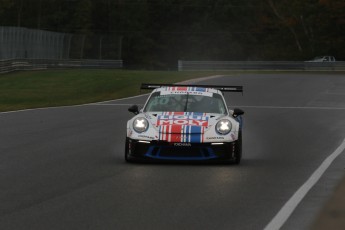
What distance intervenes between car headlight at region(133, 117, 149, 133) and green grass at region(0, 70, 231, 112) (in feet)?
56.7

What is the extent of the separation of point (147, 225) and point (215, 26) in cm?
10409

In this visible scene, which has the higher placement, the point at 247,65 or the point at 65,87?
the point at 247,65

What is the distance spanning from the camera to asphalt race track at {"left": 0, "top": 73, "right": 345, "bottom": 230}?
870cm

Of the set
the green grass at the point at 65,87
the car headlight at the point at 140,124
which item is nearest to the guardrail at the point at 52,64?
the green grass at the point at 65,87

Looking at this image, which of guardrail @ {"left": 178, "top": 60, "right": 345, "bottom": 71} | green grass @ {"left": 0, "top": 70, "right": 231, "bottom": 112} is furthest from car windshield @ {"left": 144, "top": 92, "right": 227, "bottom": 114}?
guardrail @ {"left": 178, "top": 60, "right": 345, "bottom": 71}

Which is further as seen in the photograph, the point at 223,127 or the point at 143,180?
the point at 223,127

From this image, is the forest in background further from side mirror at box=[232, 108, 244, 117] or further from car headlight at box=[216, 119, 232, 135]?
car headlight at box=[216, 119, 232, 135]

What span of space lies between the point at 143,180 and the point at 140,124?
2.21 meters

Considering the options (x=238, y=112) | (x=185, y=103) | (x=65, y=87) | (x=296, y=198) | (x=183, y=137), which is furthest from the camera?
(x=65, y=87)

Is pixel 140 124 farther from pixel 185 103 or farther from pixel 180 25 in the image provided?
pixel 180 25

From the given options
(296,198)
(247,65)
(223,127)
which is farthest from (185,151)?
(247,65)

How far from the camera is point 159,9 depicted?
119 meters

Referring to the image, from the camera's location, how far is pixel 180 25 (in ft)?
381

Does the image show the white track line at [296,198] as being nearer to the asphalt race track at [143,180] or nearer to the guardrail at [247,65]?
the asphalt race track at [143,180]
